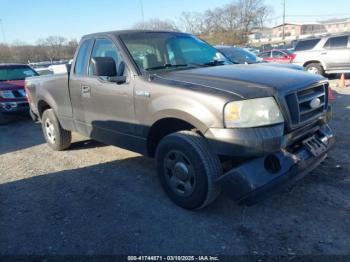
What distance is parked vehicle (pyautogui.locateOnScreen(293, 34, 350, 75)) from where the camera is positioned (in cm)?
1281

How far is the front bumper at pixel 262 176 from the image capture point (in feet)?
9.24

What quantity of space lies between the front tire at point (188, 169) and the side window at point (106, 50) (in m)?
1.20

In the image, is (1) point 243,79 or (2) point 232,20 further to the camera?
(2) point 232,20

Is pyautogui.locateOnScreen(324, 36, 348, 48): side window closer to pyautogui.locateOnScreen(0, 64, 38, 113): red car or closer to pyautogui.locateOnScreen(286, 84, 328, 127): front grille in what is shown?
pyautogui.locateOnScreen(286, 84, 328, 127): front grille

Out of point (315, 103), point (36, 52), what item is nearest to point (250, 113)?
point (315, 103)

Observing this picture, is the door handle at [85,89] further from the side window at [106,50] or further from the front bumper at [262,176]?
the front bumper at [262,176]

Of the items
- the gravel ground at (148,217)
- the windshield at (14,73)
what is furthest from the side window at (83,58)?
the windshield at (14,73)

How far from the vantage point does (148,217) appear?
134 inches

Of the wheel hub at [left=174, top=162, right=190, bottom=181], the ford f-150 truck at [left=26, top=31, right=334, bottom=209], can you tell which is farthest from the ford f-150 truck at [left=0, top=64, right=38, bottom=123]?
the wheel hub at [left=174, top=162, right=190, bottom=181]

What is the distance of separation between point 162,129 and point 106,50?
1394mm

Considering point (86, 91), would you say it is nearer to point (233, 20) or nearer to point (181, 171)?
point (181, 171)

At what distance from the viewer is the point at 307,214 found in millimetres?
3234

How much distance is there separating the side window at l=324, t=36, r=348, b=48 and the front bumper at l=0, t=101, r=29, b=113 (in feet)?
37.7

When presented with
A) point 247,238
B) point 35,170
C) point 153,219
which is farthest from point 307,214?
point 35,170
